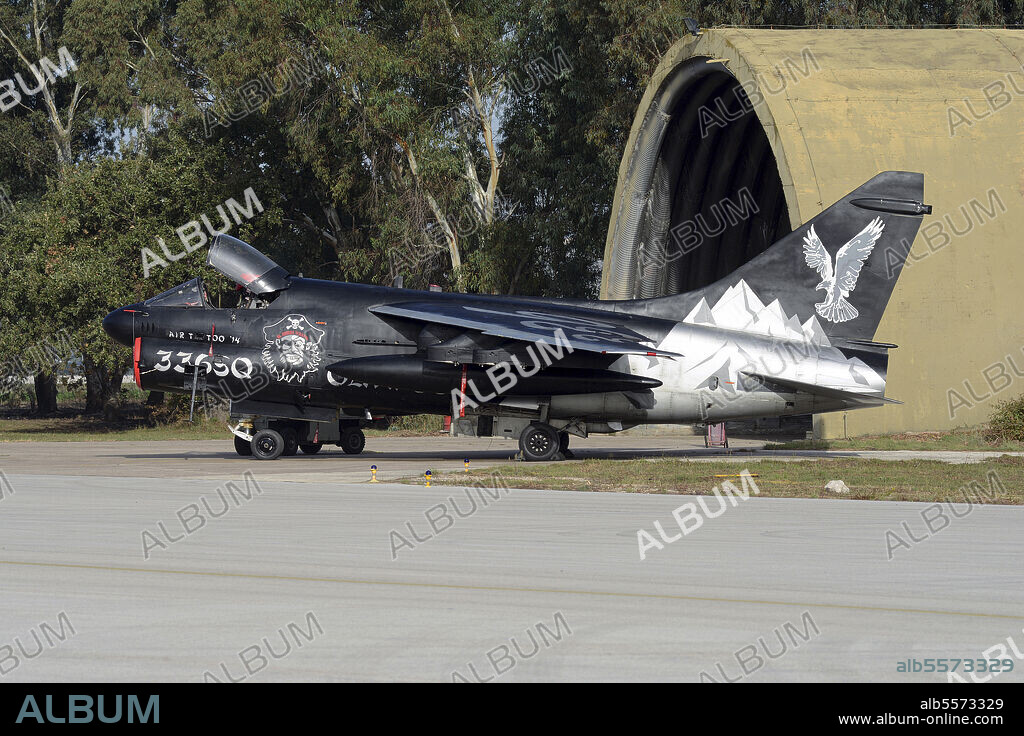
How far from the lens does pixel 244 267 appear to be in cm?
2375

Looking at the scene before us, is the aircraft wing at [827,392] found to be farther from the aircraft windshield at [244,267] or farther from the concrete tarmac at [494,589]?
the aircraft windshield at [244,267]

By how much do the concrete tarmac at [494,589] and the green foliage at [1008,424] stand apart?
49.4 ft

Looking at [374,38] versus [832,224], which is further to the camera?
[374,38]

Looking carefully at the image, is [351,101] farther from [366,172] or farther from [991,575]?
[991,575]

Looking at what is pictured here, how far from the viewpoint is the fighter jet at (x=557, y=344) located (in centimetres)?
2205

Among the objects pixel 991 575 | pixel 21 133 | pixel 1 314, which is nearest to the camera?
pixel 991 575

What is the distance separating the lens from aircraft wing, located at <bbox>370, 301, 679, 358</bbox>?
Answer: 21141 millimetres

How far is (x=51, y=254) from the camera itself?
4416cm

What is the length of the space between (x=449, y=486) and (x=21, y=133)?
59.0 metres

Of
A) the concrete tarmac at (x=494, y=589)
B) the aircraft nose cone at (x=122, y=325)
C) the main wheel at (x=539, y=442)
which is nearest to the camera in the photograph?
the concrete tarmac at (x=494, y=589)

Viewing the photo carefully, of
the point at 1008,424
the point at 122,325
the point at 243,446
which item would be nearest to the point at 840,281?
the point at 1008,424

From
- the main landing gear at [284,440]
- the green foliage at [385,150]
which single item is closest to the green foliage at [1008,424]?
the main landing gear at [284,440]

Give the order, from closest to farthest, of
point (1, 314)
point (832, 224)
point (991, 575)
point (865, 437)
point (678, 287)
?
1. point (991, 575)
2. point (832, 224)
3. point (865, 437)
4. point (678, 287)
5. point (1, 314)
